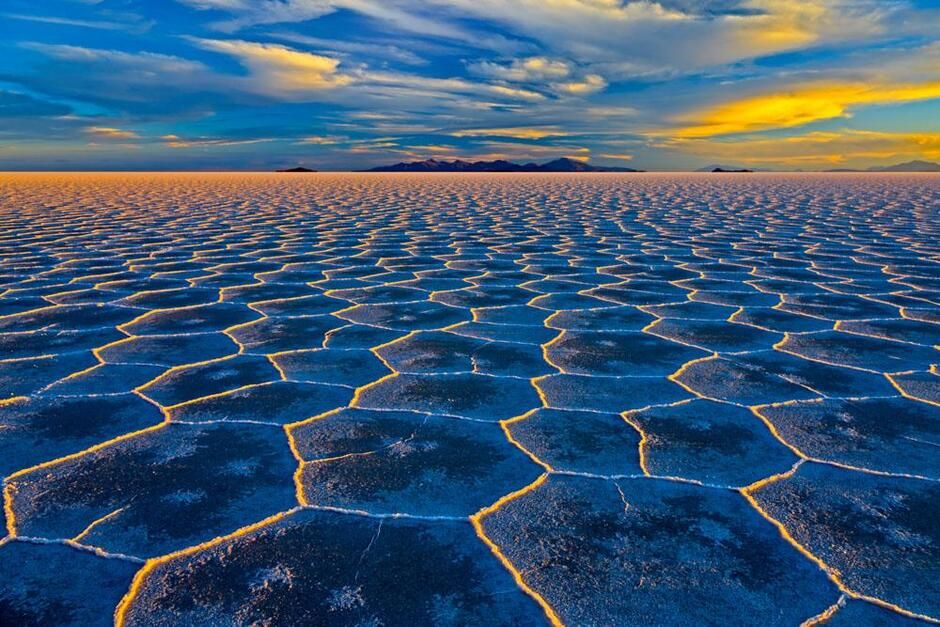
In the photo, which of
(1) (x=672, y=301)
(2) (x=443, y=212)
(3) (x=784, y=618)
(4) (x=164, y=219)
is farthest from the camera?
(2) (x=443, y=212)

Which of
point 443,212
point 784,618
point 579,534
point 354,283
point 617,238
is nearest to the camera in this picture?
point 784,618

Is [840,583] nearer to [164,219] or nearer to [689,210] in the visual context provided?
[164,219]

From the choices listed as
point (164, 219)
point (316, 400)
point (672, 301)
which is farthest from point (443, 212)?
point (316, 400)

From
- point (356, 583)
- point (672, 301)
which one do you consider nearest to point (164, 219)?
point (672, 301)

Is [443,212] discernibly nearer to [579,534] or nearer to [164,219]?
[164,219]

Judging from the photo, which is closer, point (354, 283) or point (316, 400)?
point (316, 400)

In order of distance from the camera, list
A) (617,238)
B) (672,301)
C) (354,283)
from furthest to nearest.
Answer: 1. (617,238)
2. (354,283)
3. (672,301)
